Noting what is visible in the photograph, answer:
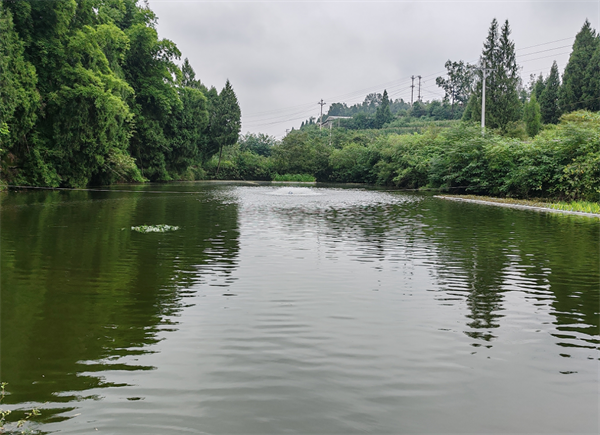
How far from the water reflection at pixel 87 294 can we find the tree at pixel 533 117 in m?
48.4

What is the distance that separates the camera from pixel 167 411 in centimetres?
338

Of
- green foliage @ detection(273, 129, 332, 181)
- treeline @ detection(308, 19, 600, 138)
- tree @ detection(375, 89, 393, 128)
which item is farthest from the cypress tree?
tree @ detection(375, 89, 393, 128)

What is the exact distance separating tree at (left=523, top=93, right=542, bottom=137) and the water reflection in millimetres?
48430

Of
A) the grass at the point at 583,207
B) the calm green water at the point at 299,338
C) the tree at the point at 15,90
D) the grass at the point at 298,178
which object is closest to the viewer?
the calm green water at the point at 299,338

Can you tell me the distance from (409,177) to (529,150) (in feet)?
66.3

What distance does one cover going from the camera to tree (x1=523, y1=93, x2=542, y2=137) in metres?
52.2

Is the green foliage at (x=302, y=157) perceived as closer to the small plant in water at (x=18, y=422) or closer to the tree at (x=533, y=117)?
the tree at (x=533, y=117)

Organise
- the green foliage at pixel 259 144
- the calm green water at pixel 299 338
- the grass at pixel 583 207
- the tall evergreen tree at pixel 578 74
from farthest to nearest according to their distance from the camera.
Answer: the green foliage at pixel 259 144 < the tall evergreen tree at pixel 578 74 < the grass at pixel 583 207 < the calm green water at pixel 299 338

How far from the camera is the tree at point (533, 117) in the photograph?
52191 millimetres

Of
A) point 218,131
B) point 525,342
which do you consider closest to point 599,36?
point 218,131

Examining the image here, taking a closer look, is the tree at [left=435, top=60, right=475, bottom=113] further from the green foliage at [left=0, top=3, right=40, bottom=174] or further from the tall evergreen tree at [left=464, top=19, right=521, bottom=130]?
the green foliage at [left=0, top=3, right=40, bottom=174]

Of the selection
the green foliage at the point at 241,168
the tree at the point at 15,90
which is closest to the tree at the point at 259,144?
the green foliage at the point at 241,168

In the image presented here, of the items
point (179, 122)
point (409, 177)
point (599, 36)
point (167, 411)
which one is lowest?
point (167, 411)

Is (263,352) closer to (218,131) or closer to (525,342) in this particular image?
Answer: (525,342)
